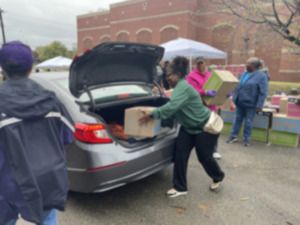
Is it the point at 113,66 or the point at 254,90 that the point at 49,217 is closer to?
the point at 113,66

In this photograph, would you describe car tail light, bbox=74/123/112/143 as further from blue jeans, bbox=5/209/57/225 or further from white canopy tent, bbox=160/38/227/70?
white canopy tent, bbox=160/38/227/70

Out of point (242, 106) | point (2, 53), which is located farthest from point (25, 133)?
point (242, 106)

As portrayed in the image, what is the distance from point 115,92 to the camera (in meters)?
3.36

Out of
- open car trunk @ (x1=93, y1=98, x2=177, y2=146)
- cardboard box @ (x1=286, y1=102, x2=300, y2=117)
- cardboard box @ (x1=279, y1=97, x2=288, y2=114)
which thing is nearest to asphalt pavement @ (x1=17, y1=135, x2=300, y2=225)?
open car trunk @ (x1=93, y1=98, x2=177, y2=146)

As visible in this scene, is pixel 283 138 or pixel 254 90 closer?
pixel 254 90

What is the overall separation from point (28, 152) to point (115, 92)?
2026 mm

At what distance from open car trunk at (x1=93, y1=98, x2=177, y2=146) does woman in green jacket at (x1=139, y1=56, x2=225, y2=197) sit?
290 mm

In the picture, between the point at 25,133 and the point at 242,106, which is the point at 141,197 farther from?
the point at 242,106

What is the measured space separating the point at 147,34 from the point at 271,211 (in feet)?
77.3

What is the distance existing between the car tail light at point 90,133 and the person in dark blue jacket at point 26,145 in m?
0.79

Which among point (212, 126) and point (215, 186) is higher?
point (212, 126)

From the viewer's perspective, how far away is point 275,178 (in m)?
3.57

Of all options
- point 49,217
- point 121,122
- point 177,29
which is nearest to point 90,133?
point 49,217

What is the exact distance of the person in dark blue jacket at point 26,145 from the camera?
1356 mm
